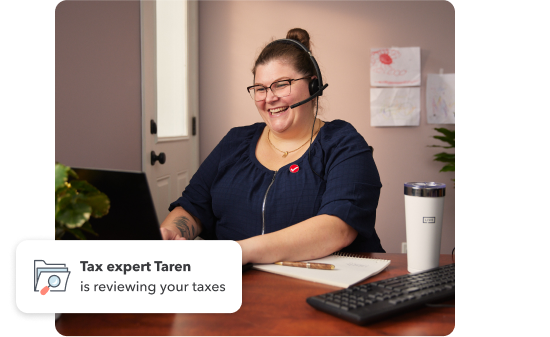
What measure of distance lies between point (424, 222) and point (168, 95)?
1.19 metres

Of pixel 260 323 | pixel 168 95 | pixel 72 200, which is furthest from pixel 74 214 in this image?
pixel 168 95

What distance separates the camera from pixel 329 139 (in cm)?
113

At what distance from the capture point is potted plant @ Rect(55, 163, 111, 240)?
18.9 inches

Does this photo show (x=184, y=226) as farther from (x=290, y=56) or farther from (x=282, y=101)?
(x=290, y=56)

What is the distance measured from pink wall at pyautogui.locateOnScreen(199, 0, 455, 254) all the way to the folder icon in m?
1.02

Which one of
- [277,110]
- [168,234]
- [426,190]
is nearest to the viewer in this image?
[426,190]

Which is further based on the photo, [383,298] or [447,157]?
[447,157]

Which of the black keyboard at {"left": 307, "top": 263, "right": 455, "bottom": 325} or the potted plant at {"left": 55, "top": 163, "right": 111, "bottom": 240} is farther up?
the potted plant at {"left": 55, "top": 163, "right": 111, "bottom": 240}

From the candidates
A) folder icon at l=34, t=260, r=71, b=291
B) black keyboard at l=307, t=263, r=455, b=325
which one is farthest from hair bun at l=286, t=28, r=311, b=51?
folder icon at l=34, t=260, r=71, b=291

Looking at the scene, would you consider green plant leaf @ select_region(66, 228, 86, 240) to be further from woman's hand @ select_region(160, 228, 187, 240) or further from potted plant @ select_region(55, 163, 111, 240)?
woman's hand @ select_region(160, 228, 187, 240)

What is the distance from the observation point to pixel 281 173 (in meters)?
1.12

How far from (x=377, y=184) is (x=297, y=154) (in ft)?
0.94
